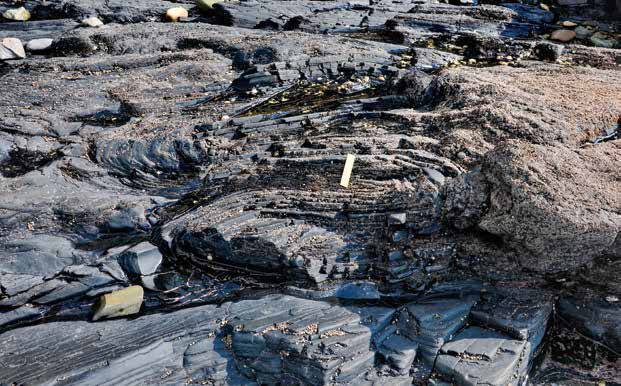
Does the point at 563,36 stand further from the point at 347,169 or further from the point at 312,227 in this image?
the point at 312,227

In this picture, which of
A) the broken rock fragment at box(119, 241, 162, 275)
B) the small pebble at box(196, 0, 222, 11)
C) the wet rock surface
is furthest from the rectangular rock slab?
the small pebble at box(196, 0, 222, 11)

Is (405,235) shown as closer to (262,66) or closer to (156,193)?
(156,193)

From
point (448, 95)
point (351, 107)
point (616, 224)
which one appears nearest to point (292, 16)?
point (351, 107)

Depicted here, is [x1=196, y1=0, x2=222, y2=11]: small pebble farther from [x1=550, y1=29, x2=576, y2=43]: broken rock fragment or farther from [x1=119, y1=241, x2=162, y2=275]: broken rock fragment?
[x1=119, y1=241, x2=162, y2=275]: broken rock fragment

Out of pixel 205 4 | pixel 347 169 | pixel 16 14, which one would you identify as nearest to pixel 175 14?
pixel 205 4

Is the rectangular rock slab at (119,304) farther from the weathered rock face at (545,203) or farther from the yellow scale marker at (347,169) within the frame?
the weathered rock face at (545,203)


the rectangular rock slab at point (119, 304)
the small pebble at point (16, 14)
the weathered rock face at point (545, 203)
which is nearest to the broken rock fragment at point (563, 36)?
the weathered rock face at point (545, 203)

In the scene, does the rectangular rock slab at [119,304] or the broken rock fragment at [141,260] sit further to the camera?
the broken rock fragment at [141,260]
